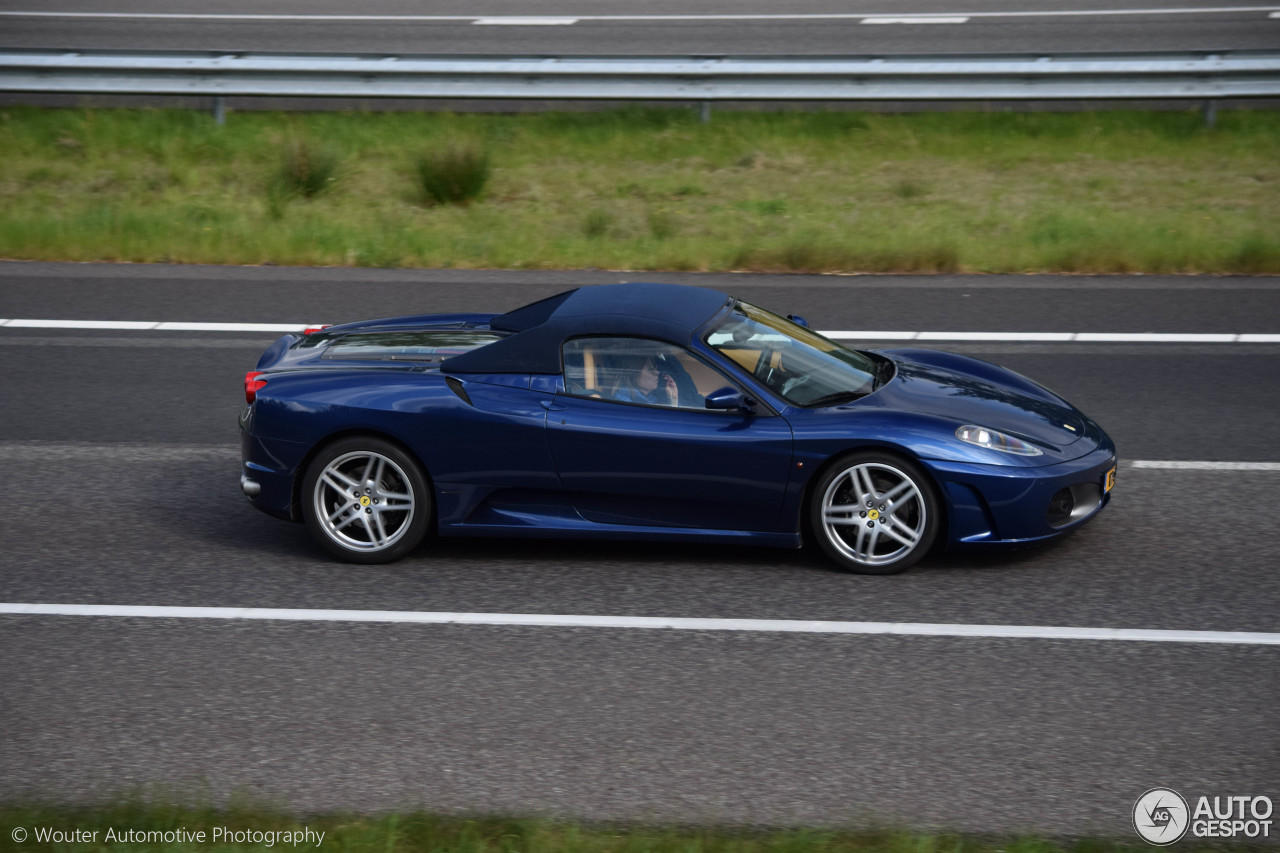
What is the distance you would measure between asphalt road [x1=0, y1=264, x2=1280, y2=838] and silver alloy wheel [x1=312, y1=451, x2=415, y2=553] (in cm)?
17

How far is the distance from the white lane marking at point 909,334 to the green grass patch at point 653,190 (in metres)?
2.15

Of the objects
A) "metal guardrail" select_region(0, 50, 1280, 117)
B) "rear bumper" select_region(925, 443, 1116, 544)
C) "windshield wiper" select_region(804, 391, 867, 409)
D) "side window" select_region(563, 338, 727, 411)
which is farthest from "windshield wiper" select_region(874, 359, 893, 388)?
"metal guardrail" select_region(0, 50, 1280, 117)

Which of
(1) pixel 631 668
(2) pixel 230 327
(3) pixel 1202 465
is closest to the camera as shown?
(1) pixel 631 668

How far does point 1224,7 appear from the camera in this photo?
2133 cm

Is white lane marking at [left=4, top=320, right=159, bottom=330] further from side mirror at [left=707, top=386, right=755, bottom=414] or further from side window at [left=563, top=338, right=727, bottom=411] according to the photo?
side mirror at [left=707, top=386, right=755, bottom=414]

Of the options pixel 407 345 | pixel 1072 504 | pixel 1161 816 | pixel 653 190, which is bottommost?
pixel 1161 816

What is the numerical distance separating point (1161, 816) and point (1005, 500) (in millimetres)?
2034

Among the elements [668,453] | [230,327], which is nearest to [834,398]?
[668,453]

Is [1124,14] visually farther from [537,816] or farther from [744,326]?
[537,816]

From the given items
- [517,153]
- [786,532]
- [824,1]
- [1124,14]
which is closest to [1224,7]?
[1124,14]

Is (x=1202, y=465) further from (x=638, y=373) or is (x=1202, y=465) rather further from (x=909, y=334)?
(x=638, y=373)

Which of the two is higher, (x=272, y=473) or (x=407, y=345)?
(x=407, y=345)

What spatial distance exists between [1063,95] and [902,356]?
9.63 m

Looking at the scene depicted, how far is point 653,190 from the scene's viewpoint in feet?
50.4
